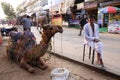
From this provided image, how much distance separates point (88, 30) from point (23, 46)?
2.10 m

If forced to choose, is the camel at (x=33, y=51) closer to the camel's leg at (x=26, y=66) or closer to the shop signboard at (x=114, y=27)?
the camel's leg at (x=26, y=66)

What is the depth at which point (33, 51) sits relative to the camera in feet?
20.5

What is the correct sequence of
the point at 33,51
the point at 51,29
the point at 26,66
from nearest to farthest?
1. the point at 51,29
2. the point at 33,51
3. the point at 26,66

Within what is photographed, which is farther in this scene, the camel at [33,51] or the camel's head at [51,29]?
the camel at [33,51]

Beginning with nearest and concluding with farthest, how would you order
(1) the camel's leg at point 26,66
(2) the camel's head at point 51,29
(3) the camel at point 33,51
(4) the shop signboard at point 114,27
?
(2) the camel's head at point 51,29 → (3) the camel at point 33,51 → (1) the camel's leg at point 26,66 → (4) the shop signboard at point 114,27

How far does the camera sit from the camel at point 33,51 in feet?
19.1

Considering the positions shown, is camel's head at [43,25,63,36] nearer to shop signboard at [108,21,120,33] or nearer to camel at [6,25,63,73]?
camel at [6,25,63,73]

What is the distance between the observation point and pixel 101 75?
20.3 feet

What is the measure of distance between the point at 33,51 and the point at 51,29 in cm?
92

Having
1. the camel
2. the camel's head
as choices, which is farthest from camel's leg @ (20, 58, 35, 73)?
the camel's head

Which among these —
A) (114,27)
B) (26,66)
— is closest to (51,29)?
(26,66)

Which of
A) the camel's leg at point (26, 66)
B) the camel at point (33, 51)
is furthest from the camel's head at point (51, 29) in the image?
the camel's leg at point (26, 66)

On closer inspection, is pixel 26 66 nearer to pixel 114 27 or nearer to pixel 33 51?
pixel 33 51

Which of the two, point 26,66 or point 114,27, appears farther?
point 114,27
